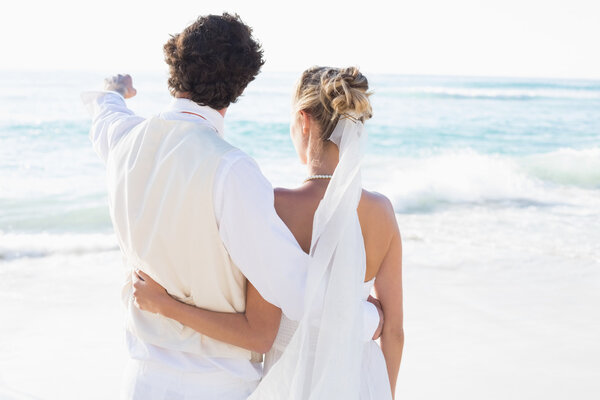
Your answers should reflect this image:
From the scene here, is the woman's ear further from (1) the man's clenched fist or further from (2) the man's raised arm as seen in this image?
(1) the man's clenched fist

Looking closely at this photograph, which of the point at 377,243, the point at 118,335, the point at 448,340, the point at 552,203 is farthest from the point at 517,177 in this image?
the point at 377,243

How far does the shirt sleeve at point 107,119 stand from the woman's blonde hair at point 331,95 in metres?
0.52

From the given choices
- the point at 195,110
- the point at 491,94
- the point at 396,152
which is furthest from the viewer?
the point at 491,94

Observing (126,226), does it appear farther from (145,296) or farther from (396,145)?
(396,145)

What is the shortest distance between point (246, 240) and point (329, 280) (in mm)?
354

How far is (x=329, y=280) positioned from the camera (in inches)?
68.7

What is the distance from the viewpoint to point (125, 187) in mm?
1605

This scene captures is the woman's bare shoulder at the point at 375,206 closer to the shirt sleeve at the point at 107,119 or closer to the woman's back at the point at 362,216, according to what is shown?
the woman's back at the point at 362,216

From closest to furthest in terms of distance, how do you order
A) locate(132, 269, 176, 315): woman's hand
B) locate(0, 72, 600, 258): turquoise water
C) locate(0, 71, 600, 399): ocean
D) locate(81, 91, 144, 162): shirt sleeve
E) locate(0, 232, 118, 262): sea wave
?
locate(132, 269, 176, 315): woman's hand → locate(81, 91, 144, 162): shirt sleeve → locate(0, 71, 600, 399): ocean → locate(0, 232, 118, 262): sea wave → locate(0, 72, 600, 258): turquoise water

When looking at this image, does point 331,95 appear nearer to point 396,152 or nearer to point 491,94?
point 396,152

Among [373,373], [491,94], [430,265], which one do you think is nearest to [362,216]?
[373,373]

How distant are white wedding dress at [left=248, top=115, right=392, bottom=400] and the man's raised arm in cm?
64

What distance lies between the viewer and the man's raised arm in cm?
191

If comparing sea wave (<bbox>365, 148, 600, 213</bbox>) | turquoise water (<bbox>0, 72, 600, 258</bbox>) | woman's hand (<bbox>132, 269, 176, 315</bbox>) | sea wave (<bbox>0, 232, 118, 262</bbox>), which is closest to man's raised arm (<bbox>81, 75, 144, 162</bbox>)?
woman's hand (<bbox>132, 269, 176, 315</bbox>)
